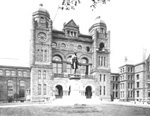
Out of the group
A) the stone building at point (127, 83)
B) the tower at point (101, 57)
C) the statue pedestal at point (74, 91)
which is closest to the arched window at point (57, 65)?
the tower at point (101, 57)

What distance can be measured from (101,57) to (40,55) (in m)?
15.5

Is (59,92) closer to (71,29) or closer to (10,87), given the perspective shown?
(10,87)

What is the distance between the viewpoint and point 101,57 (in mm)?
47750

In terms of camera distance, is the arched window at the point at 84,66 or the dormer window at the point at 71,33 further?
the arched window at the point at 84,66

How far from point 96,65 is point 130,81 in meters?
20.1

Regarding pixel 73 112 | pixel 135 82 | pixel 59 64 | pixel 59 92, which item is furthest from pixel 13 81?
pixel 135 82

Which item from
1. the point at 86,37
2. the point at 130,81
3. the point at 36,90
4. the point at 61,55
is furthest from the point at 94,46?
the point at 130,81

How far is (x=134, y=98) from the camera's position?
59062 millimetres

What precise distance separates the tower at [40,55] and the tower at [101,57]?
451 inches

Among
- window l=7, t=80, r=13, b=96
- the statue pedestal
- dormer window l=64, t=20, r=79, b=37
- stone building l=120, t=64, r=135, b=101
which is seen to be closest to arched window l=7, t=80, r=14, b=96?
window l=7, t=80, r=13, b=96

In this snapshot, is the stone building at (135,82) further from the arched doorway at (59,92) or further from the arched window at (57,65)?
the arched window at (57,65)

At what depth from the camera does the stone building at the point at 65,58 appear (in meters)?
41.4

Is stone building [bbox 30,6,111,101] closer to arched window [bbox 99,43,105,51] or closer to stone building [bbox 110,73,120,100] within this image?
arched window [bbox 99,43,105,51]

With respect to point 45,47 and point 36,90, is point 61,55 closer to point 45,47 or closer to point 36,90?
point 45,47
